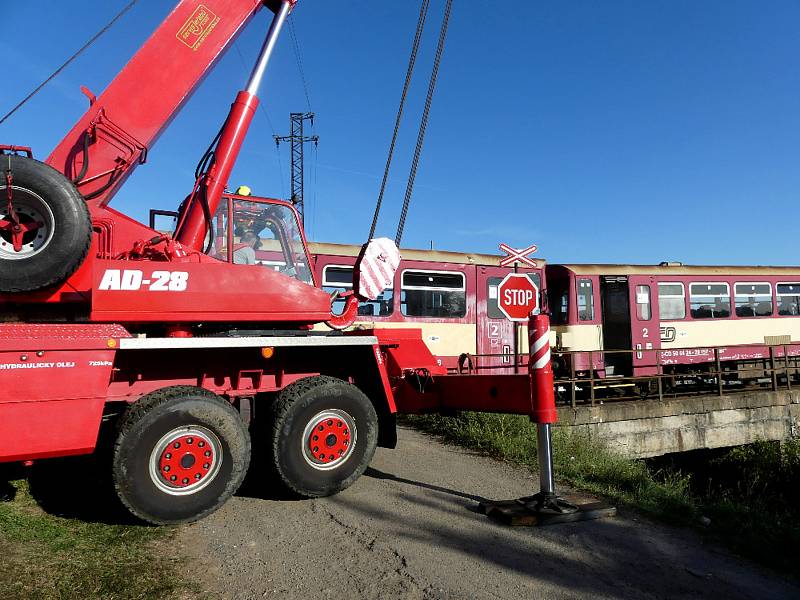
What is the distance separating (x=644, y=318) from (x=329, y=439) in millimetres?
12267

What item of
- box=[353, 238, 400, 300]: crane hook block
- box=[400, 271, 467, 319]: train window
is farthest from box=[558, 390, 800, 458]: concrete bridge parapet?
box=[353, 238, 400, 300]: crane hook block

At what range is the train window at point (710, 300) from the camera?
15.7m

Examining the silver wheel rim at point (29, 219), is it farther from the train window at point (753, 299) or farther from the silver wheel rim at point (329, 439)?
the train window at point (753, 299)

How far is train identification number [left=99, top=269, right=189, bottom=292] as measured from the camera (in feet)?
14.4

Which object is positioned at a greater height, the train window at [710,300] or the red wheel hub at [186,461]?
the train window at [710,300]

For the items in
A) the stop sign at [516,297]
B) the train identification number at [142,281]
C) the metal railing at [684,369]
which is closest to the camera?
the train identification number at [142,281]

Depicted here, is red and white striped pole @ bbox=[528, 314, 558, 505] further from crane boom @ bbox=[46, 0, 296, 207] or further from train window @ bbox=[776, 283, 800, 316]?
train window @ bbox=[776, 283, 800, 316]

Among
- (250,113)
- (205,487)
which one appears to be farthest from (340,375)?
(250,113)

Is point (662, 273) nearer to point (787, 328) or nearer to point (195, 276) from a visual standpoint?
point (787, 328)

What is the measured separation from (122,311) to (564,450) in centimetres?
549

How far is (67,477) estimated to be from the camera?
5.82 metres

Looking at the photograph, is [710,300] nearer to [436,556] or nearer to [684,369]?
[684,369]

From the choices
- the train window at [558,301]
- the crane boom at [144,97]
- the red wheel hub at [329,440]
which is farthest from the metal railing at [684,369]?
the crane boom at [144,97]

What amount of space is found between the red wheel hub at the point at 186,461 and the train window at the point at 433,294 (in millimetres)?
7825
